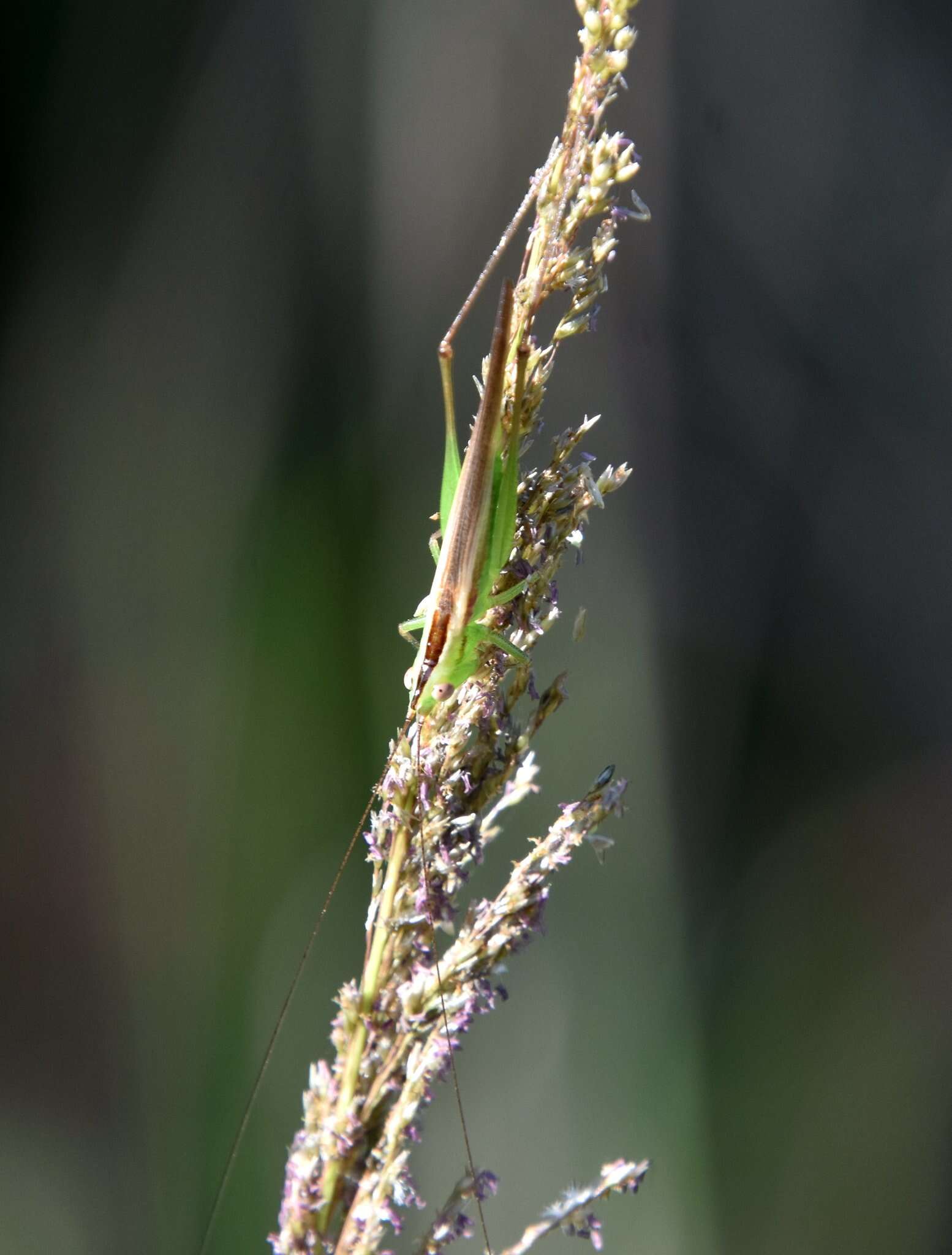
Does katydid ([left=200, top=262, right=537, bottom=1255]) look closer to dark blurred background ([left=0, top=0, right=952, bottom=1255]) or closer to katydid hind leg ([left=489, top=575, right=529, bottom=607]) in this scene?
katydid hind leg ([left=489, top=575, right=529, bottom=607])

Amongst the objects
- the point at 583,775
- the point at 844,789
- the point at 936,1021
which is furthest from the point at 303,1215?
the point at 936,1021

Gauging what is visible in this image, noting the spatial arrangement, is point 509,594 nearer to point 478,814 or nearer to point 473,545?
point 473,545

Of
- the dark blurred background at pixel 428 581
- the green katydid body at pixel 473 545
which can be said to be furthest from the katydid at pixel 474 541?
the dark blurred background at pixel 428 581

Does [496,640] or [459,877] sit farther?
[496,640]

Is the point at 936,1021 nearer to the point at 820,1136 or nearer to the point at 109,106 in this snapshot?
the point at 820,1136

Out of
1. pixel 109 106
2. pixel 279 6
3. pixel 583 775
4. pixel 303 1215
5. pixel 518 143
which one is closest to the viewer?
pixel 303 1215

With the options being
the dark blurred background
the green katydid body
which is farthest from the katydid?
the dark blurred background

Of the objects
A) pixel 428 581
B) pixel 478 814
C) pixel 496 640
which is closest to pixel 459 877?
pixel 478 814
